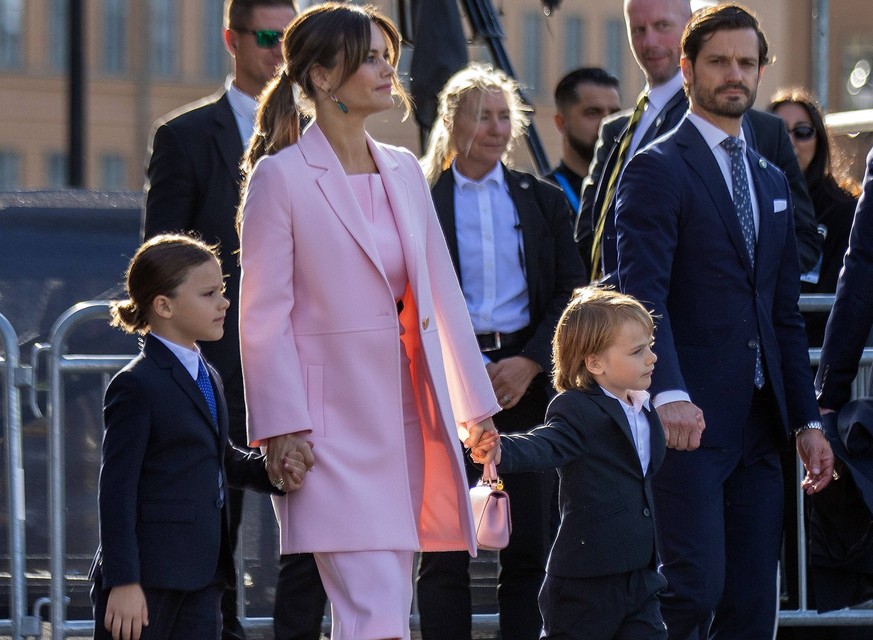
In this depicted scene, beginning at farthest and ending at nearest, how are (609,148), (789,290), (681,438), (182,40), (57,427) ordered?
(182,40), (609,148), (57,427), (789,290), (681,438)

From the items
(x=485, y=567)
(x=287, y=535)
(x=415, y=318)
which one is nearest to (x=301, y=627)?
(x=287, y=535)

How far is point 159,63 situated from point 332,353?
37.6 m

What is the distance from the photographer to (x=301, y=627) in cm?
503

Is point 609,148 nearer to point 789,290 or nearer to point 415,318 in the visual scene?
point 789,290

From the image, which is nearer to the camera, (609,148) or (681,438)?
(681,438)

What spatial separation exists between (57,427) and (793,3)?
39.6m

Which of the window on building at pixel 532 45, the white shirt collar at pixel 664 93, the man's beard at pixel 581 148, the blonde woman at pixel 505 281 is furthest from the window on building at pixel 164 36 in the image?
the white shirt collar at pixel 664 93

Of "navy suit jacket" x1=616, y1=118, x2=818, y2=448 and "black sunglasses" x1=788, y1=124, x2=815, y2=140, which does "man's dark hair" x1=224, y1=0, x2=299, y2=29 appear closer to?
"navy suit jacket" x1=616, y1=118, x2=818, y2=448

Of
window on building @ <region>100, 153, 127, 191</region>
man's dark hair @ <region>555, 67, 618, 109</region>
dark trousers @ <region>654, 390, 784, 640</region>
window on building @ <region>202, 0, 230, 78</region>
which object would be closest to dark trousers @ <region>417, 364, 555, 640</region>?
dark trousers @ <region>654, 390, 784, 640</region>

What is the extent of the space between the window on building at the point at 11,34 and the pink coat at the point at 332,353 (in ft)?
119

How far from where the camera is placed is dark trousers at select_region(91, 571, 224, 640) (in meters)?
4.34

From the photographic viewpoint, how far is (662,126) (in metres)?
5.84

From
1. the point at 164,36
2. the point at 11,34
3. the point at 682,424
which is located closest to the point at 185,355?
the point at 682,424

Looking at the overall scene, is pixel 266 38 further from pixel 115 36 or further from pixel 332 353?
pixel 115 36
